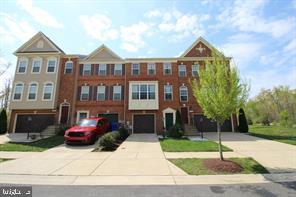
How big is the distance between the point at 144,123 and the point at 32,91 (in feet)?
45.9

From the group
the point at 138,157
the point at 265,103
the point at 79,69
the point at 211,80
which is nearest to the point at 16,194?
the point at 138,157

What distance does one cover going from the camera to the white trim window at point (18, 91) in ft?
70.0

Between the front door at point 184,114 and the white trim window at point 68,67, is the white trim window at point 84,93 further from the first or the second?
the front door at point 184,114

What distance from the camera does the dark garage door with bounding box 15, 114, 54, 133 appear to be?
21.3m

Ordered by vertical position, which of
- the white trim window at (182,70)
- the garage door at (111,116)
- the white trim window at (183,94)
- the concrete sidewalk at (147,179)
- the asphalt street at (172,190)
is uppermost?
the white trim window at (182,70)

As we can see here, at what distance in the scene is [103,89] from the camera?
2269cm

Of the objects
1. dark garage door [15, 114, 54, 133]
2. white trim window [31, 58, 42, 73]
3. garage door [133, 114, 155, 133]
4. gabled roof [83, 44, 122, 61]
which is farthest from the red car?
white trim window [31, 58, 42, 73]

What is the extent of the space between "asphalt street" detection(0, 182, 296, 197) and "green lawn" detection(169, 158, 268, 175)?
4.59ft

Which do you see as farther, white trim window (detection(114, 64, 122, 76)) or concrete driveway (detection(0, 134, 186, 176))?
white trim window (detection(114, 64, 122, 76))

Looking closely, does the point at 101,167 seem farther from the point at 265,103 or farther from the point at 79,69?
the point at 265,103

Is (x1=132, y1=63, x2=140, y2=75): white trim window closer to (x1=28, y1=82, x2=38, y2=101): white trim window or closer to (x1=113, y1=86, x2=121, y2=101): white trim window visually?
(x1=113, y1=86, x2=121, y2=101): white trim window

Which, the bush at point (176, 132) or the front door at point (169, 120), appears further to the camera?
the front door at point (169, 120)

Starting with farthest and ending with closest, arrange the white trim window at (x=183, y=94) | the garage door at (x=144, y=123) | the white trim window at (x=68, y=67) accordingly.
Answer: the white trim window at (x=68, y=67)
the white trim window at (x=183, y=94)
the garage door at (x=144, y=123)

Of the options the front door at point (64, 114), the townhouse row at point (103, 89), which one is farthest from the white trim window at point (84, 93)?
the front door at point (64, 114)
